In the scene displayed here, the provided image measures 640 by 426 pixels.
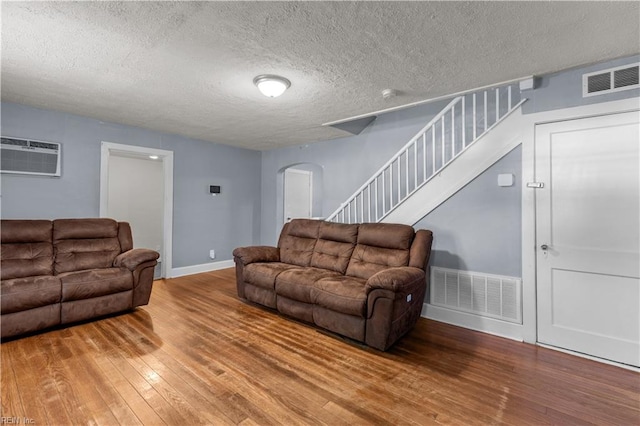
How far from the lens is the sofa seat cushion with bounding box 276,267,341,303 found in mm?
2979

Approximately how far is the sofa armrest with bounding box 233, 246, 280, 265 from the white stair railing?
3.83 feet

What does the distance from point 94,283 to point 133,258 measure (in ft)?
1.45

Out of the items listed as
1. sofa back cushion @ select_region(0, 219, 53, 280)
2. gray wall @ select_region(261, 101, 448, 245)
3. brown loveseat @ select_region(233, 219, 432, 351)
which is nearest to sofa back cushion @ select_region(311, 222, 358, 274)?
brown loveseat @ select_region(233, 219, 432, 351)

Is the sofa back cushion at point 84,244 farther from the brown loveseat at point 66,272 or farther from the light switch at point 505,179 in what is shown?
the light switch at point 505,179

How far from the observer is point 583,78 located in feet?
8.08

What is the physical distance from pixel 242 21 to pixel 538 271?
3.18m

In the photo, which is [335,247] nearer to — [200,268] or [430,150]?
[430,150]

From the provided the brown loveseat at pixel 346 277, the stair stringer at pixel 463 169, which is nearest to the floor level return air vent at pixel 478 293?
the brown loveseat at pixel 346 277

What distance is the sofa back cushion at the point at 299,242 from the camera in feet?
12.6

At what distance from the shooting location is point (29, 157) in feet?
11.7

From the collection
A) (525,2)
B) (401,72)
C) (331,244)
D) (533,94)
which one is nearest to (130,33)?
(401,72)

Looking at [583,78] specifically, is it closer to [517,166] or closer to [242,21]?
[517,166]

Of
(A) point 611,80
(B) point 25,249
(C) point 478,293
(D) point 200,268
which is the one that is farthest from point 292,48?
(D) point 200,268

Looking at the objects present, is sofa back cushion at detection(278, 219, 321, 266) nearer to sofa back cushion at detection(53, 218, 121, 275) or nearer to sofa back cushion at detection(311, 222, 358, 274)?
sofa back cushion at detection(311, 222, 358, 274)
